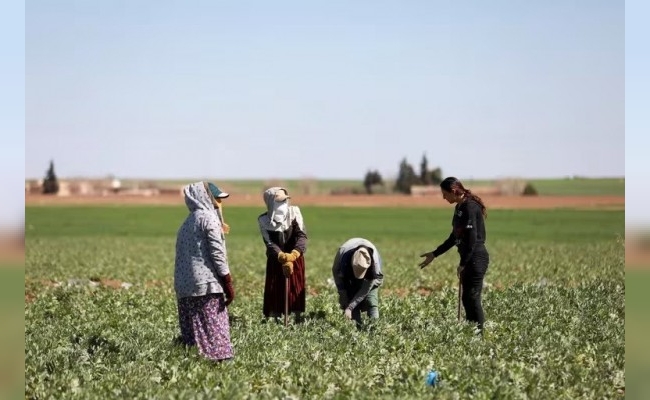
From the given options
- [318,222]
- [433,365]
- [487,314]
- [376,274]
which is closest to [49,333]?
[376,274]

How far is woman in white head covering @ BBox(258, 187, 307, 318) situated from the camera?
42.4ft

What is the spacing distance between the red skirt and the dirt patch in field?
59.3m

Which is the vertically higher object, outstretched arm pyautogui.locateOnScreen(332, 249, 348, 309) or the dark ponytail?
the dark ponytail

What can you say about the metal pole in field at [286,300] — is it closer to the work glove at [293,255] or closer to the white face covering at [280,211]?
the work glove at [293,255]

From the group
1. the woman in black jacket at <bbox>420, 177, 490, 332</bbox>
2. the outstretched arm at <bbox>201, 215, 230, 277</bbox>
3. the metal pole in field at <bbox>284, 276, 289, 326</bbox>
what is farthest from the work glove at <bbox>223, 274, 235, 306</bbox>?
the woman in black jacket at <bbox>420, 177, 490, 332</bbox>

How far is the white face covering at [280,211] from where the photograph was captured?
42.5 feet

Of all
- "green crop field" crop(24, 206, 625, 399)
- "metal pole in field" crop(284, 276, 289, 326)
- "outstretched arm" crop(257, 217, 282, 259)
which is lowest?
"green crop field" crop(24, 206, 625, 399)

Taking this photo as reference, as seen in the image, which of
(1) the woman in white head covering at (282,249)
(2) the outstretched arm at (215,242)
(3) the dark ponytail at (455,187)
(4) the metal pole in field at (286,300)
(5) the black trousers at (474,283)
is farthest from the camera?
(1) the woman in white head covering at (282,249)

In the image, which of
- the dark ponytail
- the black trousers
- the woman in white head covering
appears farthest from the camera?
the woman in white head covering

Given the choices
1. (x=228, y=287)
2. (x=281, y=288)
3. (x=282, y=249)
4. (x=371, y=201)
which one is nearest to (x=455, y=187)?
(x=282, y=249)

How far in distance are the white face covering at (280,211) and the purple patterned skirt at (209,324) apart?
315 cm

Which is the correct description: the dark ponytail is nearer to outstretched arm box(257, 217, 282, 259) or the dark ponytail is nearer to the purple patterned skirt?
outstretched arm box(257, 217, 282, 259)

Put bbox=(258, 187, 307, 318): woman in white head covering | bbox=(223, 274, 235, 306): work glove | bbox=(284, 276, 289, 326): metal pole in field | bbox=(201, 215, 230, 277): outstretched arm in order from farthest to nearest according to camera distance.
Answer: bbox=(258, 187, 307, 318): woman in white head covering, bbox=(284, 276, 289, 326): metal pole in field, bbox=(223, 274, 235, 306): work glove, bbox=(201, 215, 230, 277): outstretched arm

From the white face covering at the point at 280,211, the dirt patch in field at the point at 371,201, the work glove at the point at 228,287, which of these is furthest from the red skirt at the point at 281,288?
the dirt patch in field at the point at 371,201
